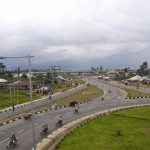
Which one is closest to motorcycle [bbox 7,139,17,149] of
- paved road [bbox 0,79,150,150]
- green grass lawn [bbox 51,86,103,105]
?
paved road [bbox 0,79,150,150]

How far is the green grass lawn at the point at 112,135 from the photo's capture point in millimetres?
39781

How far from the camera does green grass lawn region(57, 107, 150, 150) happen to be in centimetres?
3978

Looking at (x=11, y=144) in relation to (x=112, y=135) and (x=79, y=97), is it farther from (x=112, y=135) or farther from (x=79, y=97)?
(x=79, y=97)

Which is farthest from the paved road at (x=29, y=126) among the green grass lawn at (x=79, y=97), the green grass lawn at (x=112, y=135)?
the green grass lawn at (x=79, y=97)

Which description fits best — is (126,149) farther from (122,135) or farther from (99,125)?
(99,125)

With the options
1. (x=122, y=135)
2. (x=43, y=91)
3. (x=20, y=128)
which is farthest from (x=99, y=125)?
(x=43, y=91)

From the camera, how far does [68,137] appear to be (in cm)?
4488

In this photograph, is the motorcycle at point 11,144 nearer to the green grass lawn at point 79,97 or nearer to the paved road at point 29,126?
the paved road at point 29,126

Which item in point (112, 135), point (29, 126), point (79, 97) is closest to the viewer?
point (112, 135)

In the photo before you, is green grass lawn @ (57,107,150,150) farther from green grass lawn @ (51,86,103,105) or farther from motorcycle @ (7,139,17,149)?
green grass lawn @ (51,86,103,105)

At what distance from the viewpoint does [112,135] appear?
45.8 meters

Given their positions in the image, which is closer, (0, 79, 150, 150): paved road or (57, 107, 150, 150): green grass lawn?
(57, 107, 150, 150): green grass lawn

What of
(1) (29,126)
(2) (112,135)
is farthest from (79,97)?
(2) (112,135)

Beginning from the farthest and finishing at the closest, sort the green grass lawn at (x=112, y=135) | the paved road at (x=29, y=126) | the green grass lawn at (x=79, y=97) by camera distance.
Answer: the green grass lawn at (x=79, y=97) → the paved road at (x=29, y=126) → the green grass lawn at (x=112, y=135)
